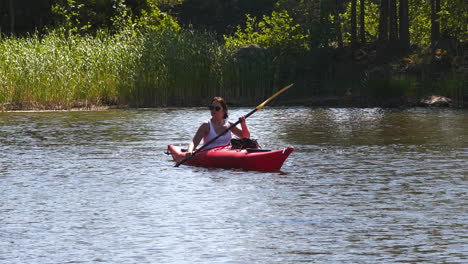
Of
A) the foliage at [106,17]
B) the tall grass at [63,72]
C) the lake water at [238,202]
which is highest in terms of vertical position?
the foliage at [106,17]

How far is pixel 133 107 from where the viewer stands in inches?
1266

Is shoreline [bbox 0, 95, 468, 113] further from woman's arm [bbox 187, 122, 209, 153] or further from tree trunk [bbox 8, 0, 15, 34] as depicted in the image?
woman's arm [bbox 187, 122, 209, 153]

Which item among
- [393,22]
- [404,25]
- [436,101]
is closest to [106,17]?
[393,22]

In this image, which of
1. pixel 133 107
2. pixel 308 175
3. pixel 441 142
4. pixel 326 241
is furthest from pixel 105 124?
pixel 326 241

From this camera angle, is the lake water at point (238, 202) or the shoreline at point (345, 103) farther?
the shoreline at point (345, 103)

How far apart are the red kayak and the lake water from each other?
174 mm

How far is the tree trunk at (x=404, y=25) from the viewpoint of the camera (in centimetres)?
3528

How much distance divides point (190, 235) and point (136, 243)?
571 millimetres

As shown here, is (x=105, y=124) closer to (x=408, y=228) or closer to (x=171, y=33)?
(x=171, y=33)

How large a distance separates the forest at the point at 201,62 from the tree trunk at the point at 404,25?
2.0 inches

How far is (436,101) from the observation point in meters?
32.2

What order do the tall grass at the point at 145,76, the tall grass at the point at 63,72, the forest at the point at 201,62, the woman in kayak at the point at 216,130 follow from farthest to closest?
the forest at the point at 201,62 → the tall grass at the point at 145,76 → the tall grass at the point at 63,72 → the woman in kayak at the point at 216,130

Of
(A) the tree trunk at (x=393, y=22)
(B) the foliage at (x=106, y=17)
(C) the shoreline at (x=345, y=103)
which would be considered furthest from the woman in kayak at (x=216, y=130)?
(B) the foliage at (x=106, y=17)

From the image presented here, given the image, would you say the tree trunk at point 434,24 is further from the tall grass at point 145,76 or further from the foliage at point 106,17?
the foliage at point 106,17
